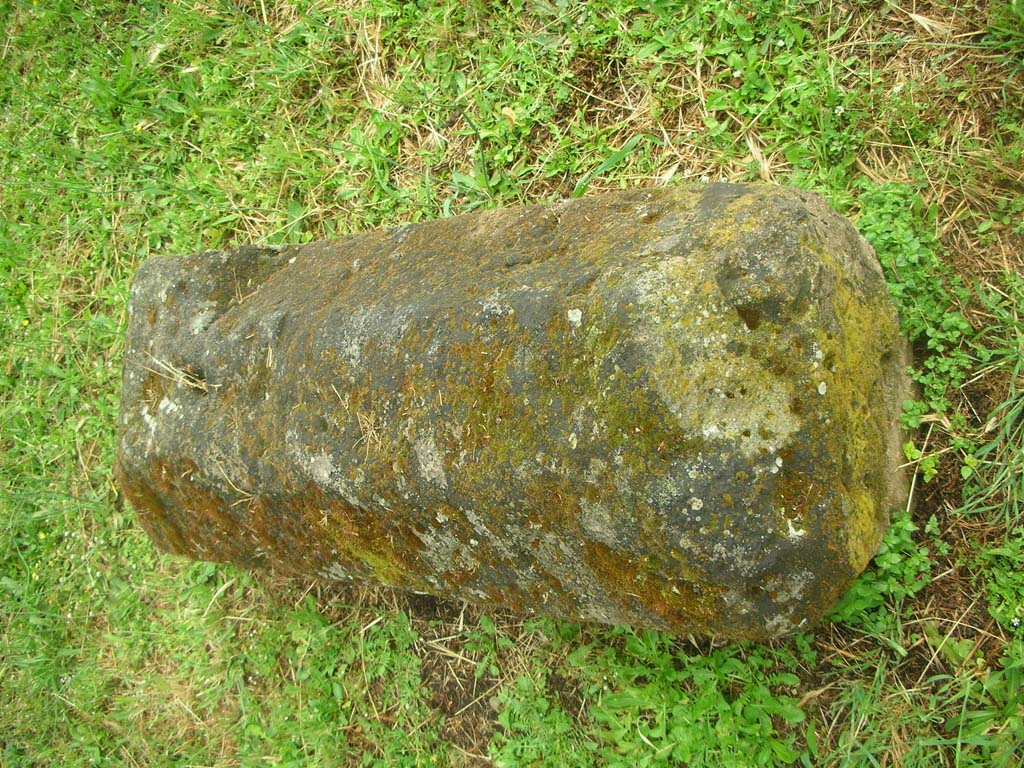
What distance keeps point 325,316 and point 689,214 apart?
1071mm

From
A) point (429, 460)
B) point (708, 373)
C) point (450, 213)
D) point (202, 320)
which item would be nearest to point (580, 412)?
point (708, 373)

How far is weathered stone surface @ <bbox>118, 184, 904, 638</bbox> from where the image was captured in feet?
5.48

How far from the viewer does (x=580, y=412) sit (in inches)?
70.2

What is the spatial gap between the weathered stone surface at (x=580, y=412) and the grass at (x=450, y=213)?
1.42 ft

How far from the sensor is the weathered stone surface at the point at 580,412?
1.67 m

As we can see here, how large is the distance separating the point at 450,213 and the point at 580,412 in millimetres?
1862

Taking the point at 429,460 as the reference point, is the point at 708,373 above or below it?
above

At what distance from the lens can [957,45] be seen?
245cm

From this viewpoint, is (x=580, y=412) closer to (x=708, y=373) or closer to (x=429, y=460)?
(x=708, y=373)

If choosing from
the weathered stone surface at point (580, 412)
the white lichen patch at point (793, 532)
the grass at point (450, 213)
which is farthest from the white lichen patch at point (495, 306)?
the grass at point (450, 213)

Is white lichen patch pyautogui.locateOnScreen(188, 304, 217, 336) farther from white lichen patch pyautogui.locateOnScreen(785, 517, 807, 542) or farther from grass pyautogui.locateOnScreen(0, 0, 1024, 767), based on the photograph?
white lichen patch pyautogui.locateOnScreen(785, 517, 807, 542)

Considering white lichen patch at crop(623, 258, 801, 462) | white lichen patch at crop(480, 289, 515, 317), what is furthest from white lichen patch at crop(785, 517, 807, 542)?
white lichen patch at crop(480, 289, 515, 317)

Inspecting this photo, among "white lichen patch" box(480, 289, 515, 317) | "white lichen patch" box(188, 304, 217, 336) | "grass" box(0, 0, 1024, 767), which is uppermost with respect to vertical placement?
"white lichen patch" box(480, 289, 515, 317)

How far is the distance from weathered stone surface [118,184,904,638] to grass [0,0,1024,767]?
43 cm
